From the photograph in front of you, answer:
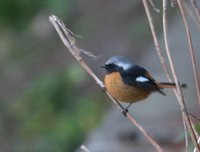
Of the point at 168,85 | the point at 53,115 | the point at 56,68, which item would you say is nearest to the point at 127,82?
the point at 168,85

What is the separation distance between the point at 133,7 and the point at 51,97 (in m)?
3.80

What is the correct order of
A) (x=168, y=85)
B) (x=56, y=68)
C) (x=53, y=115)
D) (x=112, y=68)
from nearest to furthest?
(x=168, y=85) → (x=112, y=68) → (x=53, y=115) → (x=56, y=68)

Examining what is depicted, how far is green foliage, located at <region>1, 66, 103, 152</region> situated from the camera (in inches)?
270

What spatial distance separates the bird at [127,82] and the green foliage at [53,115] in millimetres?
2692

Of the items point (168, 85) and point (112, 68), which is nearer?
point (168, 85)

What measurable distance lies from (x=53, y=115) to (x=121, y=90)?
3.46 metres

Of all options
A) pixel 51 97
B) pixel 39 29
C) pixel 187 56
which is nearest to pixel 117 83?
pixel 187 56

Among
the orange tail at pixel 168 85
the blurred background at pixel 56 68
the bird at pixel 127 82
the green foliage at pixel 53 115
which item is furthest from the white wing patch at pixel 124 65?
the green foliage at pixel 53 115

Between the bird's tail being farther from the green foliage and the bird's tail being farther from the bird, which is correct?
the green foliage

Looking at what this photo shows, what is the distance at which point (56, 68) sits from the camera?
29.7 ft

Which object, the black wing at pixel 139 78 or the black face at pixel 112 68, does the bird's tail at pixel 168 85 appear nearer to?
the black wing at pixel 139 78

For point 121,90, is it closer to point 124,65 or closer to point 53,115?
point 124,65

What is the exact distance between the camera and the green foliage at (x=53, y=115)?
22.5ft

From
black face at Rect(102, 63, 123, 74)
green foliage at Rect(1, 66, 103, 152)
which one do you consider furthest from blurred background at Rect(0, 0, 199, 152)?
black face at Rect(102, 63, 123, 74)
